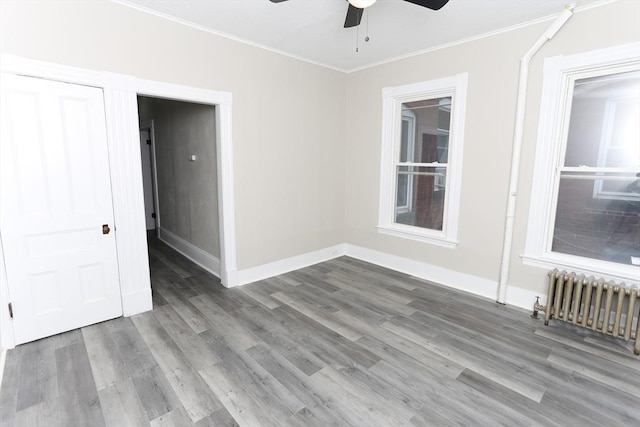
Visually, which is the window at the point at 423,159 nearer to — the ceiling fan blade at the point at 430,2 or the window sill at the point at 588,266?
the window sill at the point at 588,266

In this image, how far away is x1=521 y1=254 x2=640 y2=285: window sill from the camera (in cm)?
269

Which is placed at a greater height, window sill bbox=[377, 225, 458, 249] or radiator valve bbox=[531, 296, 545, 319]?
window sill bbox=[377, 225, 458, 249]

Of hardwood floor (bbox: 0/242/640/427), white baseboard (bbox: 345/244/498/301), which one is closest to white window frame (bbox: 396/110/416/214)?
white baseboard (bbox: 345/244/498/301)

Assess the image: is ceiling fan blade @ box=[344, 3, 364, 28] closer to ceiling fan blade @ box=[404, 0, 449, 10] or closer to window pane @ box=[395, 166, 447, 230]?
ceiling fan blade @ box=[404, 0, 449, 10]

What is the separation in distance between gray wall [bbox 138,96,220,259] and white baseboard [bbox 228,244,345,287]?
1.63ft

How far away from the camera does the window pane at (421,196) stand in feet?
13.1

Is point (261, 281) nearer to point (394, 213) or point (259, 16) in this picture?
point (394, 213)

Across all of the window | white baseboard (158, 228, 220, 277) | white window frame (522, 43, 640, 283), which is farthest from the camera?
white baseboard (158, 228, 220, 277)

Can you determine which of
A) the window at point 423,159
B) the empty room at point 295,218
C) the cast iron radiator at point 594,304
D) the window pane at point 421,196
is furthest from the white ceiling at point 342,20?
the cast iron radiator at point 594,304

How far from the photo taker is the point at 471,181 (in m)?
3.56

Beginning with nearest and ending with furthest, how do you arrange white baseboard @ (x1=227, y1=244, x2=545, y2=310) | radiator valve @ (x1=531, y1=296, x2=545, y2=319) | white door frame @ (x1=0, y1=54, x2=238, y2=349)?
→ white door frame @ (x1=0, y1=54, x2=238, y2=349)
radiator valve @ (x1=531, y1=296, x2=545, y2=319)
white baseboard @ (x1=227, y1=244, x2=545, y2=310)

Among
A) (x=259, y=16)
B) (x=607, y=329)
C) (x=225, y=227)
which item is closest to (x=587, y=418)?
(x=607, y=329)

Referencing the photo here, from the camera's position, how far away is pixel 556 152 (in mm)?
3014

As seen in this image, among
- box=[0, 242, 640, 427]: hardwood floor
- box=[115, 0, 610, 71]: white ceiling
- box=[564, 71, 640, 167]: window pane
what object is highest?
box=[115, 0, 610, 71]: white ceiling
